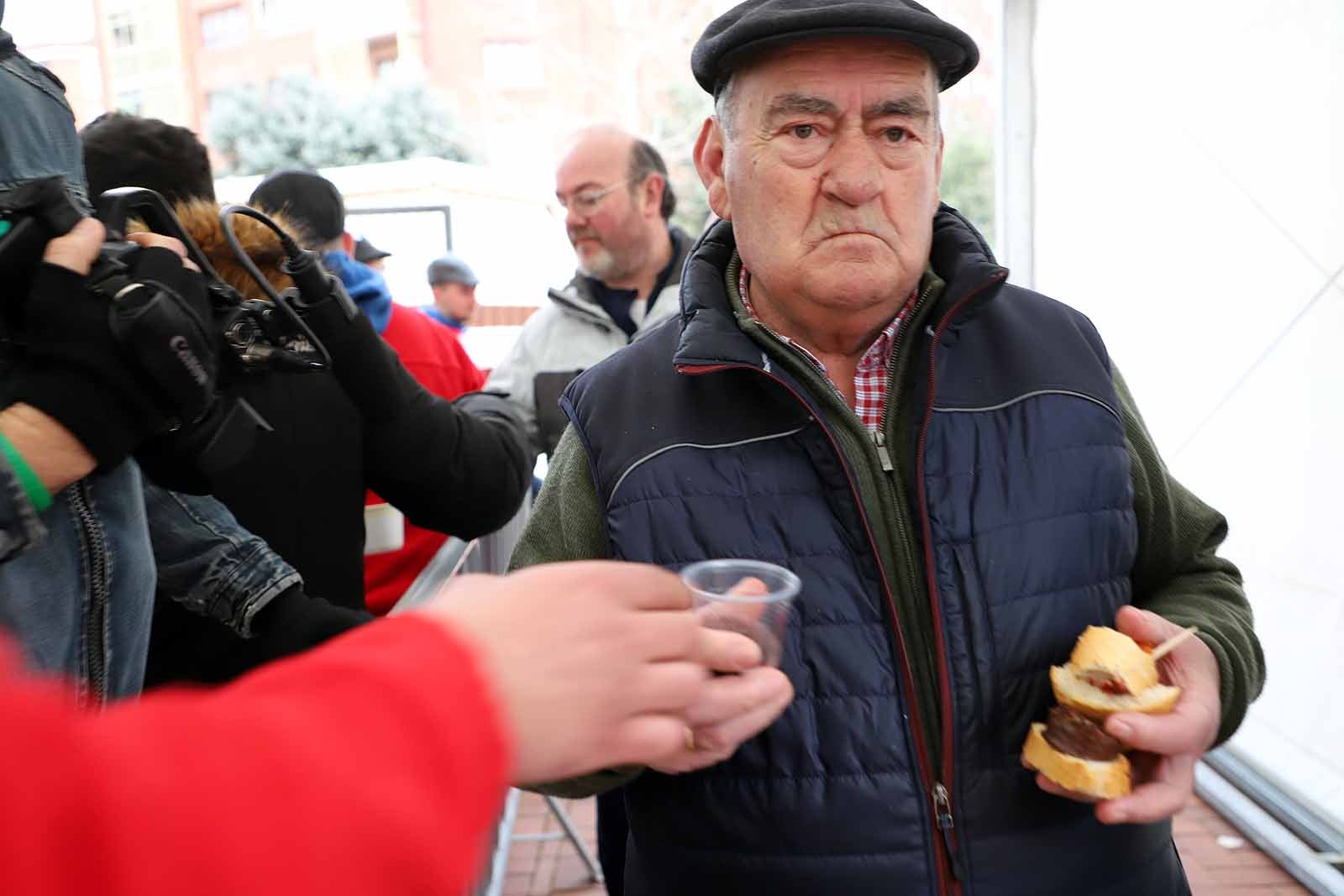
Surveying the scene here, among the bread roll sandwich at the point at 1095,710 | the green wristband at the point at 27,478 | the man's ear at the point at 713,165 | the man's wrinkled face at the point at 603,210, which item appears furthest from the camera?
the man's wrinkled face at the point at 603,210

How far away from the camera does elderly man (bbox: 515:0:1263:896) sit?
1436mm

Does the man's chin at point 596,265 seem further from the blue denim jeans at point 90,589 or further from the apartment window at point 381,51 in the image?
the apartment window at point 381,51

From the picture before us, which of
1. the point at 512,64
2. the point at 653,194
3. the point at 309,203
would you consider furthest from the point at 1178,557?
the point at 512,64

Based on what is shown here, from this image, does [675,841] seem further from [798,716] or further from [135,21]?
[135,21]

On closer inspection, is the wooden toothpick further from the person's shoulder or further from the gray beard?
the gray beard

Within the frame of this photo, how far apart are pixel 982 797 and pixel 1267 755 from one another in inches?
120

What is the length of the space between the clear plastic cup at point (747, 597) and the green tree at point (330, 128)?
23.1 m

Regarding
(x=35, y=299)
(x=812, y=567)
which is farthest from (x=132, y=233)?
(x=812, y=567)

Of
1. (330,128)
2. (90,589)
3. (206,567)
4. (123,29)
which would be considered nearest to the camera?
(90,589)

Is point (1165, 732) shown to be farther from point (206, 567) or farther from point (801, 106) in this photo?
point (206, 567)

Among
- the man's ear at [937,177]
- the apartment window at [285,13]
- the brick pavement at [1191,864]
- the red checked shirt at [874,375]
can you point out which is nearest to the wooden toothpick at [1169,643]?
the red checked shirt at [874,375]

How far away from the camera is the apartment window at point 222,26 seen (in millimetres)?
29203

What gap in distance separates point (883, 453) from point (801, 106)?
0.61 metres

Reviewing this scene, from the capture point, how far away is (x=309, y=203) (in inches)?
131
